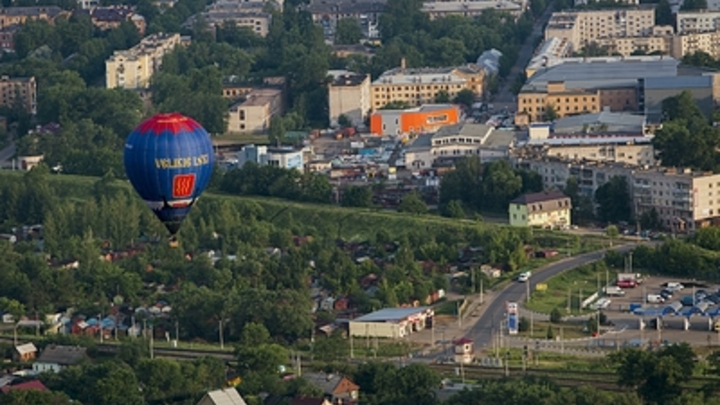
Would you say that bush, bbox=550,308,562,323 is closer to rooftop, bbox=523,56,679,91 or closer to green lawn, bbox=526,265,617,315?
green lawn, bbox=526,265,617,315

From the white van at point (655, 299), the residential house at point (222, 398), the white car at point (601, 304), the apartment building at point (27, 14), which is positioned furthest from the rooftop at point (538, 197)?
the apartment building at point (27, 14)

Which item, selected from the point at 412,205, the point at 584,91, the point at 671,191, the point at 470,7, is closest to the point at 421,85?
the point at 584,91

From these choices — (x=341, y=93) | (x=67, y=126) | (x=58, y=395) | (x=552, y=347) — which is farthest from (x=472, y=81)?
(x=58, y=395)

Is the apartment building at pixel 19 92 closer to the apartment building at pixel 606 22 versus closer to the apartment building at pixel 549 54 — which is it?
the apartment building at pixel 549 54

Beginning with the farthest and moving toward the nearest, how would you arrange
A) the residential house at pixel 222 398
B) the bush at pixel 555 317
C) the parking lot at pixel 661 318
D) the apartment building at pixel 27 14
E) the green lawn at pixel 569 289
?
1. the apartment building at pixel 27 14
2. the green lawn at pixel 569 289
3. the bush at pixel 555 317
4. the parking lot at pixel 661 318
5. the residential house at pixel 222 398

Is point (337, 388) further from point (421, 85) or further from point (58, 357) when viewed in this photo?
point (421, 85)

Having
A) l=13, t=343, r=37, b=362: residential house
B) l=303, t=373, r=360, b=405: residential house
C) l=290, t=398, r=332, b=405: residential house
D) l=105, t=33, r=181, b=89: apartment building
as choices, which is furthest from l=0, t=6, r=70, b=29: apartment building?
l=290, t=398, r=332, b=405: residential house
